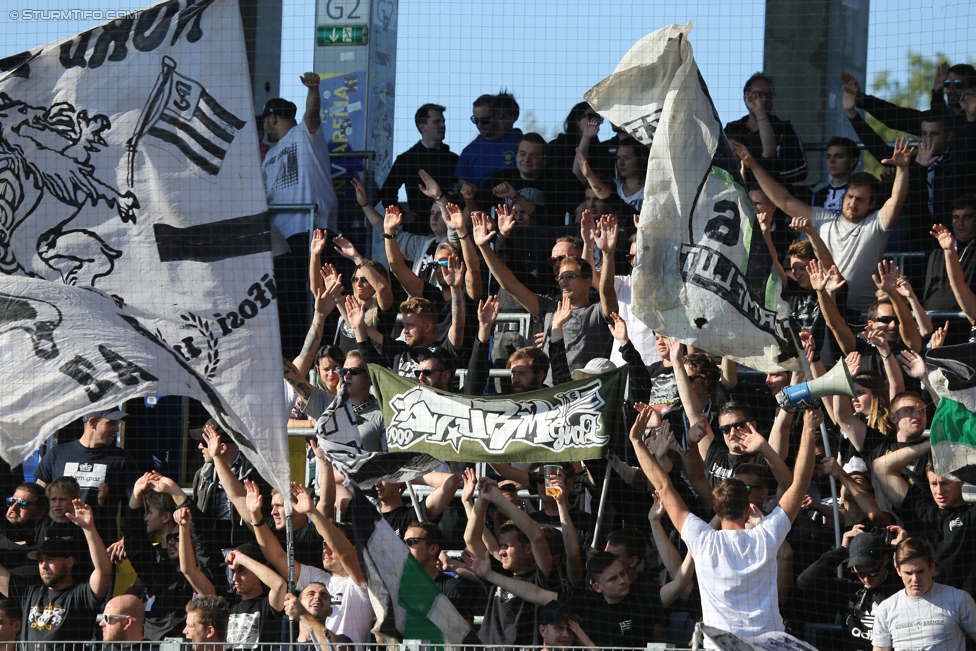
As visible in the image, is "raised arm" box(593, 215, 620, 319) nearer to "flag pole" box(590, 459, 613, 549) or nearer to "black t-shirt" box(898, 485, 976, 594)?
"flag pole" box(590, 459, 613, 549)

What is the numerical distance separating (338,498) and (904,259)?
380 cm

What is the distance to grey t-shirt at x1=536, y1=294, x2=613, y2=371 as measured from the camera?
848 cm

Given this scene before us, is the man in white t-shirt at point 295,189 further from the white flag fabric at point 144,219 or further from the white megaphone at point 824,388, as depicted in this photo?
the white megaphone at point 824,388

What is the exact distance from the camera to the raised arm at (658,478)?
22.3ft

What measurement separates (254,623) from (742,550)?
2613 millimetres

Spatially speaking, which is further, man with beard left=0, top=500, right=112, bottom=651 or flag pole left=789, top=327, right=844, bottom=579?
man with beard left=0, top=500, right=112, bottom=651

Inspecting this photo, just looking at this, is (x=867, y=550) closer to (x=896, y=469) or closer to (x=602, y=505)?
(x=896, y=469)

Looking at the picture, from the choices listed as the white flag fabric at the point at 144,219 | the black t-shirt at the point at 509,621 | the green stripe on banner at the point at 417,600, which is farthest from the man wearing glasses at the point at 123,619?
the black t-shirt at the point at 509,621

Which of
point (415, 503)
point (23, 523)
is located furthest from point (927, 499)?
point (23, 523)

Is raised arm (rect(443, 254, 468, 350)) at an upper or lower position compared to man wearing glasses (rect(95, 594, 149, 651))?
upper

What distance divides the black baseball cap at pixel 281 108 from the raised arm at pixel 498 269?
2343 mm

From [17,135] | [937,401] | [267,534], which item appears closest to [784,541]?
[937,401]

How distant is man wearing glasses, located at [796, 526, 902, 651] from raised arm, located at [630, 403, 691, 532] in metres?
0.73

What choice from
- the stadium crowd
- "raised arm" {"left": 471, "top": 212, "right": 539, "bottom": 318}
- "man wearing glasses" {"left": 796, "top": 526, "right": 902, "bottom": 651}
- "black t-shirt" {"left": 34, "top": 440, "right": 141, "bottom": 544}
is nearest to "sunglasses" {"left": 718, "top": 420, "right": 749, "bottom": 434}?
the stadium crowd
